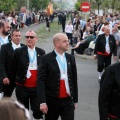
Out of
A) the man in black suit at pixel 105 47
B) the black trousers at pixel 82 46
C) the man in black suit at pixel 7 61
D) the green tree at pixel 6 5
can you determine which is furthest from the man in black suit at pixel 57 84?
the green tree at pixel 6 5

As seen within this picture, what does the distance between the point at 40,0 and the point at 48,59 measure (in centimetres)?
7598

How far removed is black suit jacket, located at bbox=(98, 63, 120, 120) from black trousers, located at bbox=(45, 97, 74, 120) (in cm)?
128

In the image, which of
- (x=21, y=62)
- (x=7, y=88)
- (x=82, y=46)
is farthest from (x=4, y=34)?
(x=82, y=46)

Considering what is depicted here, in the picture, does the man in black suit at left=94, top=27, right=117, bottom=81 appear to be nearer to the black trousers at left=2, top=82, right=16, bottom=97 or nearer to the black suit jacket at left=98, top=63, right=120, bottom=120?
the black trousers at left=2, top=82, right=16, bottom=97

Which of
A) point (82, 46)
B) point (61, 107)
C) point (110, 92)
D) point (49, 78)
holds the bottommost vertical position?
point (82, 46)

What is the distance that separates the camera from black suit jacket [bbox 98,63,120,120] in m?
5.02

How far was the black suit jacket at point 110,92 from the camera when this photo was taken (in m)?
5.02

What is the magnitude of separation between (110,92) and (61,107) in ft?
4.67

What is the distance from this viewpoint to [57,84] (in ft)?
20.7

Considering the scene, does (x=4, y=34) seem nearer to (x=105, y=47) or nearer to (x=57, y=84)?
(x=57, y=84)

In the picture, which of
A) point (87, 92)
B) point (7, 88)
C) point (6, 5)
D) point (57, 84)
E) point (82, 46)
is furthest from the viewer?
point (6, 5)

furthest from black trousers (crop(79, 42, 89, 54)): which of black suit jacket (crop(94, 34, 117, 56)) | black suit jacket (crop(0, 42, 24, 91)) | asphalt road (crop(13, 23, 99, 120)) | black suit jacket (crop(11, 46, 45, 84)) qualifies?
black suit jacket (crop(11, 46, 45, 84))

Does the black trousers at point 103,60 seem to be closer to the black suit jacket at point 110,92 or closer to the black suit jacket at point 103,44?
the black suit jacket at point 103,44

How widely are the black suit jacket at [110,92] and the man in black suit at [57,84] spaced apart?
50.6 inches
